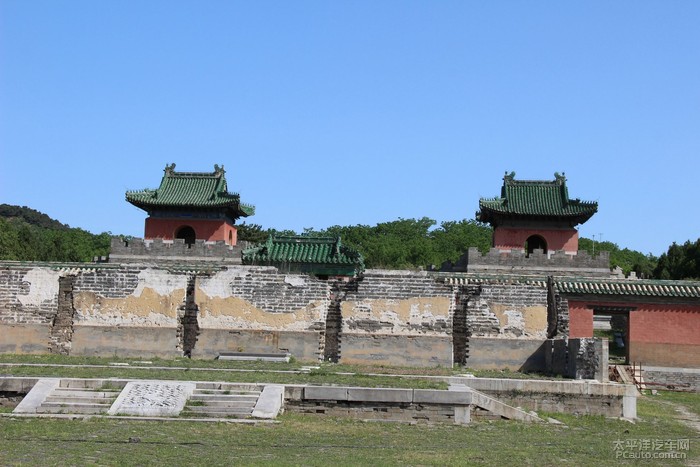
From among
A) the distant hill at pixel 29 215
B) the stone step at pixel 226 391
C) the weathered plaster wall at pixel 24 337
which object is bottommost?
the stone step at pixel 226 391

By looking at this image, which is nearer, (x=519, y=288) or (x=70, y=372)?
(x=70, y=372)

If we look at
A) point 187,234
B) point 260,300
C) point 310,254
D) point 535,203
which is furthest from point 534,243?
point 260,300

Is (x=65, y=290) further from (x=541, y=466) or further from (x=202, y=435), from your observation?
(x=541, y=466)

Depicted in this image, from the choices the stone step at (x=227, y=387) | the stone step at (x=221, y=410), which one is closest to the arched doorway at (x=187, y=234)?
the stone step at (x=227, y=387)

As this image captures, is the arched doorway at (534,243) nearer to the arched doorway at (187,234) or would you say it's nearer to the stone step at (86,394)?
the arched doorway at (187,234)

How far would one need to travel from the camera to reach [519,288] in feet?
70.0

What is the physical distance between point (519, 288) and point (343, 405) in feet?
30.1

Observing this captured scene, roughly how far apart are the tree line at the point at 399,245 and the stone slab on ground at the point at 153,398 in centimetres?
3018

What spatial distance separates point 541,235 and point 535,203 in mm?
1366

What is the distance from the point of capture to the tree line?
46375 millimetres

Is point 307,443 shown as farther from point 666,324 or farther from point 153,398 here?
point 666,324

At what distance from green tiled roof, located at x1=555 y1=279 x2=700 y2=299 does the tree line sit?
19.9 meters

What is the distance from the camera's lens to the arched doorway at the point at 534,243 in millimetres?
37441

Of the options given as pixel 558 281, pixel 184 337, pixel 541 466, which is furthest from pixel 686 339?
pixel 541 466
